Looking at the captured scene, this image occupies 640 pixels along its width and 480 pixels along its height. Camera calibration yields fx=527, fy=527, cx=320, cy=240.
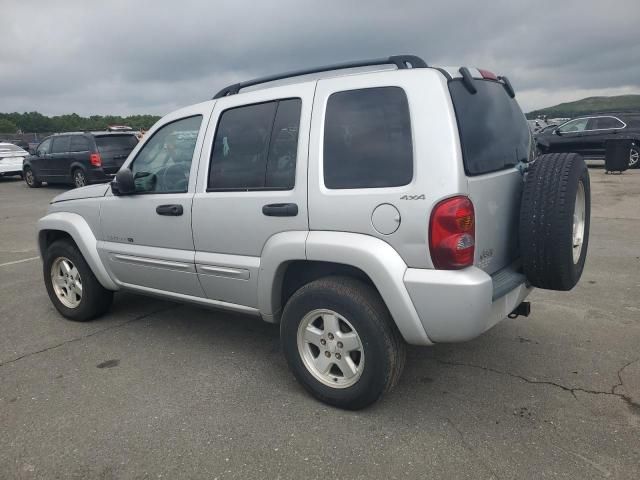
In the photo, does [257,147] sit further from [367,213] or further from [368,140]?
[367,213]

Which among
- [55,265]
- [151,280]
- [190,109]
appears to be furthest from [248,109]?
[55,265]

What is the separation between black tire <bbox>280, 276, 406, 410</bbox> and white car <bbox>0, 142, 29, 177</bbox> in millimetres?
20015

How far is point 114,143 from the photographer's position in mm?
14164

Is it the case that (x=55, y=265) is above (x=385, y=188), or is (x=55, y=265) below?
below

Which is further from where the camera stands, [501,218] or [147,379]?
[147,379]

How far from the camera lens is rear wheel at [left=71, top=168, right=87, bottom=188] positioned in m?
14.5

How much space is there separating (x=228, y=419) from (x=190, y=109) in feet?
7.12

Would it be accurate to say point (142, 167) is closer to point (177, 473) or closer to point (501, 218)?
point (177, 473)

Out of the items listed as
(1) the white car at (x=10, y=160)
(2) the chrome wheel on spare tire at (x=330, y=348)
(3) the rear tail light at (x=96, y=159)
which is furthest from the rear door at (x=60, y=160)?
(2) the chrome wheel on spare tire at (x=330, y=348)

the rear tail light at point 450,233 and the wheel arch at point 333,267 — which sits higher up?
the rear tail light at point 450,233

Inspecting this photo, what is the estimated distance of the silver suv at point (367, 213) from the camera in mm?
2625

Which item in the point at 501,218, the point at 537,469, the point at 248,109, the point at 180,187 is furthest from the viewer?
the point at 180,187

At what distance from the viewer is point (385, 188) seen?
2.72 meters

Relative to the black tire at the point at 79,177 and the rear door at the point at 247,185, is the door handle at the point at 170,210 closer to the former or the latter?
the rear door at the point at 247,185
